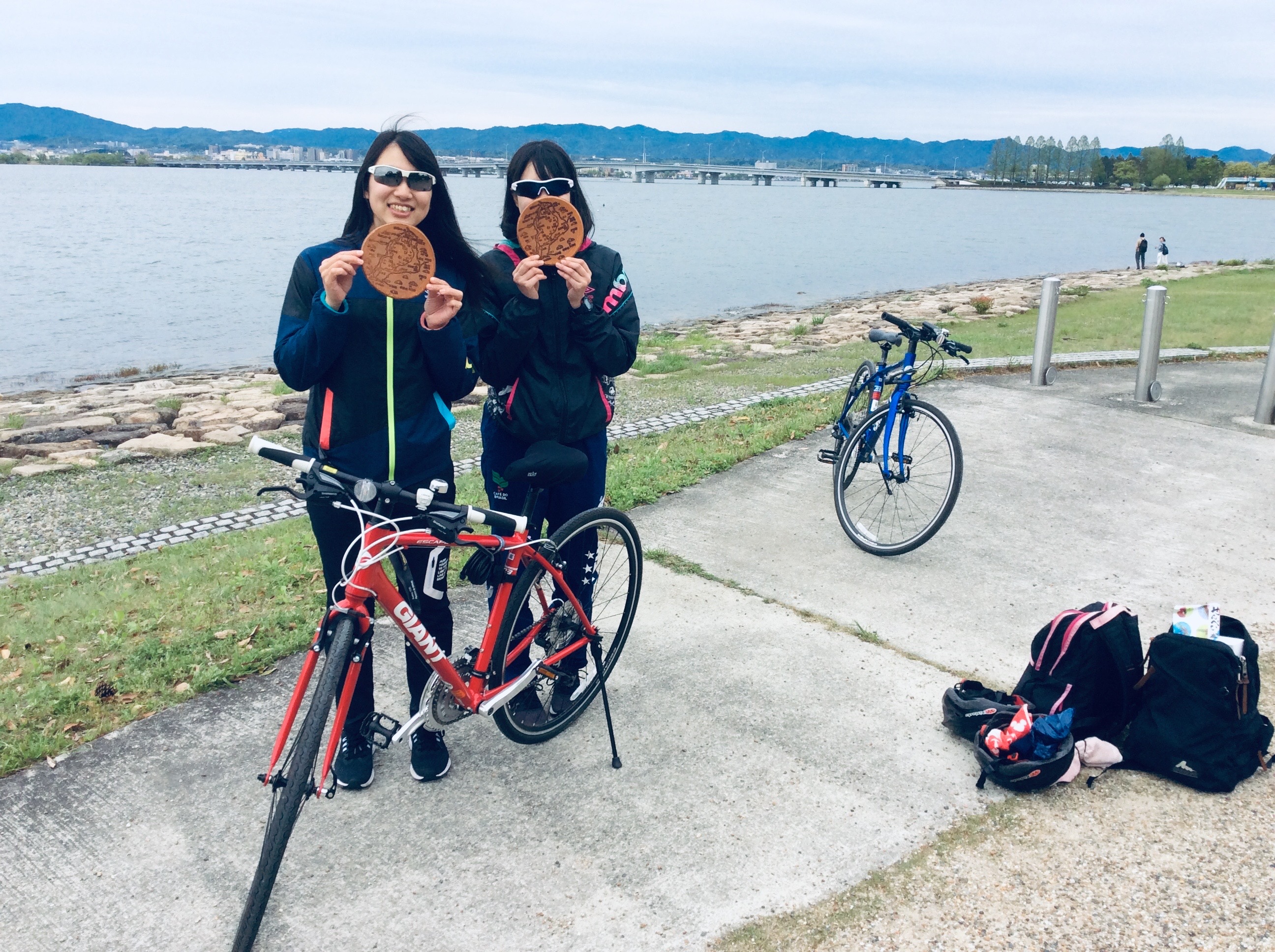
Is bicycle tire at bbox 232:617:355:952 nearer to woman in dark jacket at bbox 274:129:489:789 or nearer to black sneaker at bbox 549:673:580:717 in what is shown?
woman in dark jacket at bbox 274:129:489:789

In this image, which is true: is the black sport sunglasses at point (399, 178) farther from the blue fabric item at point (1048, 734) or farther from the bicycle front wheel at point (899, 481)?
the bicycle front wheel at point (899, 481)

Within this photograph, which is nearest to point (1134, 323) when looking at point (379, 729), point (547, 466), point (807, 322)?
A: point (807, 322)

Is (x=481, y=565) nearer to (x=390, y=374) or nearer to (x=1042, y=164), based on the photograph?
(x=390, y=374)

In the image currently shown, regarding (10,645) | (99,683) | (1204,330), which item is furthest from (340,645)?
(1204,330)

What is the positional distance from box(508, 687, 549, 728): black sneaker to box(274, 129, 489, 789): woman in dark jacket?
0.33m

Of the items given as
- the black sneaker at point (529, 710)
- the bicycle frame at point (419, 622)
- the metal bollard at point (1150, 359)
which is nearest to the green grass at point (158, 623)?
the bicycle frame at point (419, 622)

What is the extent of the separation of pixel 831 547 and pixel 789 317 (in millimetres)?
20736

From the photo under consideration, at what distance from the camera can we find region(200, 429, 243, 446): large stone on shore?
1101cm

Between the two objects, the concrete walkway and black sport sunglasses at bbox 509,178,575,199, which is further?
black sport sunglasses at bbox 509,178,575,199

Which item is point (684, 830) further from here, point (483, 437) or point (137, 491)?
→ point (137, 491)

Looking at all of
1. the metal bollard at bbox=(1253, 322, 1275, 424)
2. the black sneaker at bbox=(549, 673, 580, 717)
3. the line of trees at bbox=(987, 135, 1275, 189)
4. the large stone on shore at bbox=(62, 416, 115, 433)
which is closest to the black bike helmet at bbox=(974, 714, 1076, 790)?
the black sneaker at bbox=(549, 673, 580, 717)

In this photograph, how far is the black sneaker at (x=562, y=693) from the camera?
3.66m

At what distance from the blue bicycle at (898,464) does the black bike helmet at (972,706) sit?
1.67 m

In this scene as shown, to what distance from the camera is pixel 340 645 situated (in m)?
2.62
